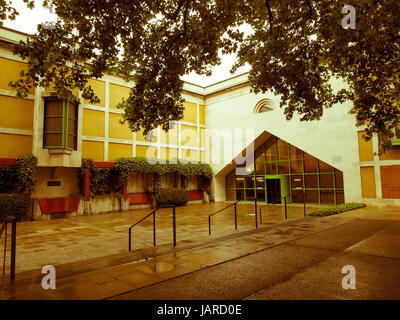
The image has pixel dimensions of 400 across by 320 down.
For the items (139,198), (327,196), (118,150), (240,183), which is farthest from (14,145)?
(327,196)

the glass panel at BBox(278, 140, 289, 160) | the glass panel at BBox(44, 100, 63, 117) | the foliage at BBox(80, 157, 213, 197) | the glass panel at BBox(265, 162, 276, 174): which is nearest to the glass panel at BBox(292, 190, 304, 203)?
the glass panel at BBox(265, 162, 276, 174)

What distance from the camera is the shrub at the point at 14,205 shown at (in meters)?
12.1

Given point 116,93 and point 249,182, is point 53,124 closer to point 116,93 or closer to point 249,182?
point 116,93

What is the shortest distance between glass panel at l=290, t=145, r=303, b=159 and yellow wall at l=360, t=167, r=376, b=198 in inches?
169

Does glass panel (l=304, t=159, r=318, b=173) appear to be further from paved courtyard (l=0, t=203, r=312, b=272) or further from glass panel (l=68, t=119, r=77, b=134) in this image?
glass panel (l=68, t=119, r=77, b=134)

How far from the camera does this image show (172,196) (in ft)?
64.5

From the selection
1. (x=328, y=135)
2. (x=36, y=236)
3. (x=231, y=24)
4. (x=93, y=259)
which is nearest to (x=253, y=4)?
(x=231, y=24)

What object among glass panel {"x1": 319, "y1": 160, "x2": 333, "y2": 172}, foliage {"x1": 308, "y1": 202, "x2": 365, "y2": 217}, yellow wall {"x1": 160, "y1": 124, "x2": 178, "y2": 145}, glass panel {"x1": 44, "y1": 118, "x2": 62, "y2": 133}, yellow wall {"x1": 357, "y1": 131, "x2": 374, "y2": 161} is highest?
yellow wall {"x1": 160, "y1": 124, "x2": 178, "y2": 145}

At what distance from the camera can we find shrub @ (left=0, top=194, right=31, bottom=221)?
12.1 meters

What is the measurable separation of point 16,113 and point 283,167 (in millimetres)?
18397

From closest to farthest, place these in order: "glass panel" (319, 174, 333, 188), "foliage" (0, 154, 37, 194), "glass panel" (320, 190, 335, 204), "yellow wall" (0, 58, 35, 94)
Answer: "foliage" (0, 154, 37, 194), "yellow wall" (0, 58, 35, 94), "glass panel" (320, 190, 335, 204), "glass panel" (319, 174, 333, 188)

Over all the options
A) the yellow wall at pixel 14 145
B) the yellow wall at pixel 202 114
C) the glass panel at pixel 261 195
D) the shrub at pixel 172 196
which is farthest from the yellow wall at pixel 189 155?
the yellow wall at pixel 14 145

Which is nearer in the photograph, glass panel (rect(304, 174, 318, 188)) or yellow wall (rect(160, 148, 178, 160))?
glass panel (rect(304, 174, 318, 188))

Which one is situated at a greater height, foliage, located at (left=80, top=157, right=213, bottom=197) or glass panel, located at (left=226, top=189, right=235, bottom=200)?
foliage, located at (left=80, top=157, right=213, bottom=197)
